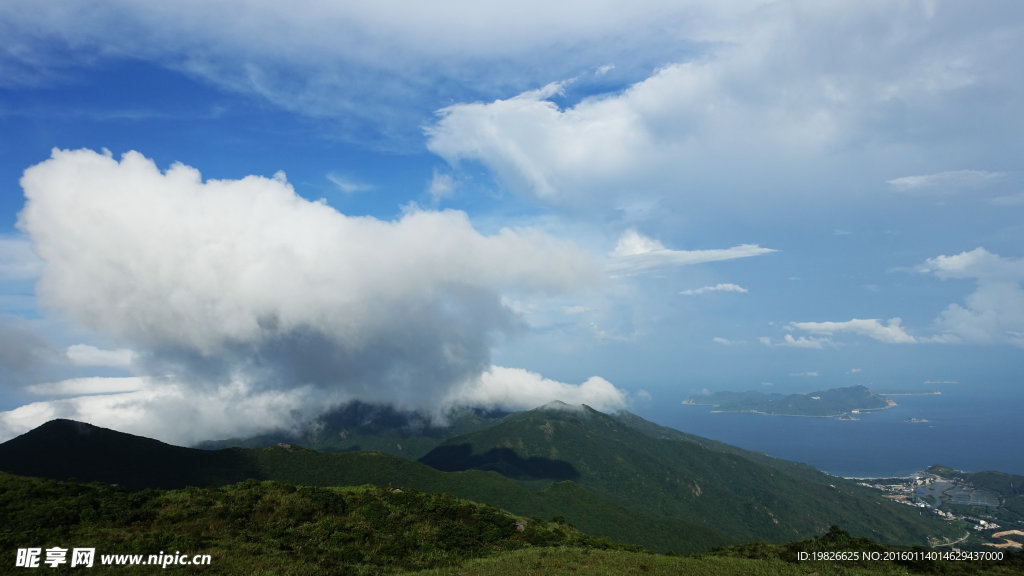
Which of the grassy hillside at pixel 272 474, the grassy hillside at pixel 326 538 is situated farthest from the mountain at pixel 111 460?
the grassy hillside at pixel 326 538

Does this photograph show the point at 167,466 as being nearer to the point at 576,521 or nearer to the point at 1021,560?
the point at 576,521

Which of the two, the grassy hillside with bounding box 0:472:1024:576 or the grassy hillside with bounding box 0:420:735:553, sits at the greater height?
the grassy hillside with bounding box 0:472:1024:576

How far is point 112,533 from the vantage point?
37.9 metres

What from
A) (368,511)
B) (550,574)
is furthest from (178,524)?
(550,574)

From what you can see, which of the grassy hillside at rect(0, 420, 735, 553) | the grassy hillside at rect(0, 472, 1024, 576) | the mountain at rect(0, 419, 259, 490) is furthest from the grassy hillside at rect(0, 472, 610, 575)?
the mountain at rect(0, 419, 259, 490)

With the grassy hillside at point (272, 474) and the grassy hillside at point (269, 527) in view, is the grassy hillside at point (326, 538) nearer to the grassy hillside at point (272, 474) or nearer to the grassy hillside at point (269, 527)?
the grassy hillside at point (269, 527)

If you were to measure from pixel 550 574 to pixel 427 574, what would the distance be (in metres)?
9.27

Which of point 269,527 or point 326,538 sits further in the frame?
point 269,527

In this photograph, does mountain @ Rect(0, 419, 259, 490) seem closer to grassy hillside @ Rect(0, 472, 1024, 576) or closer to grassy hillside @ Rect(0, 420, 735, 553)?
grassy hillside @ Rect(0, 420, 735, 553)

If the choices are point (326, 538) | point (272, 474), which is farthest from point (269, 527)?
point (272, 474)

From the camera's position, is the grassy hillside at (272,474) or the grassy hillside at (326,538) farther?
the grassy hillside at (272,474)

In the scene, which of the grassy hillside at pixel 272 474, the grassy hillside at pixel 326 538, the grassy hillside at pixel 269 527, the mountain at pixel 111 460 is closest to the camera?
the grassy hillside at pixel 326 538

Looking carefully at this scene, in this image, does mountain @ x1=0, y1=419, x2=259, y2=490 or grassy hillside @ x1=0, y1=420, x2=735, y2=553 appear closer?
mountain @ x1=0, y1=419, x2=259, y2=490

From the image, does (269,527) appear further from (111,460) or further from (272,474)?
(111,460)
